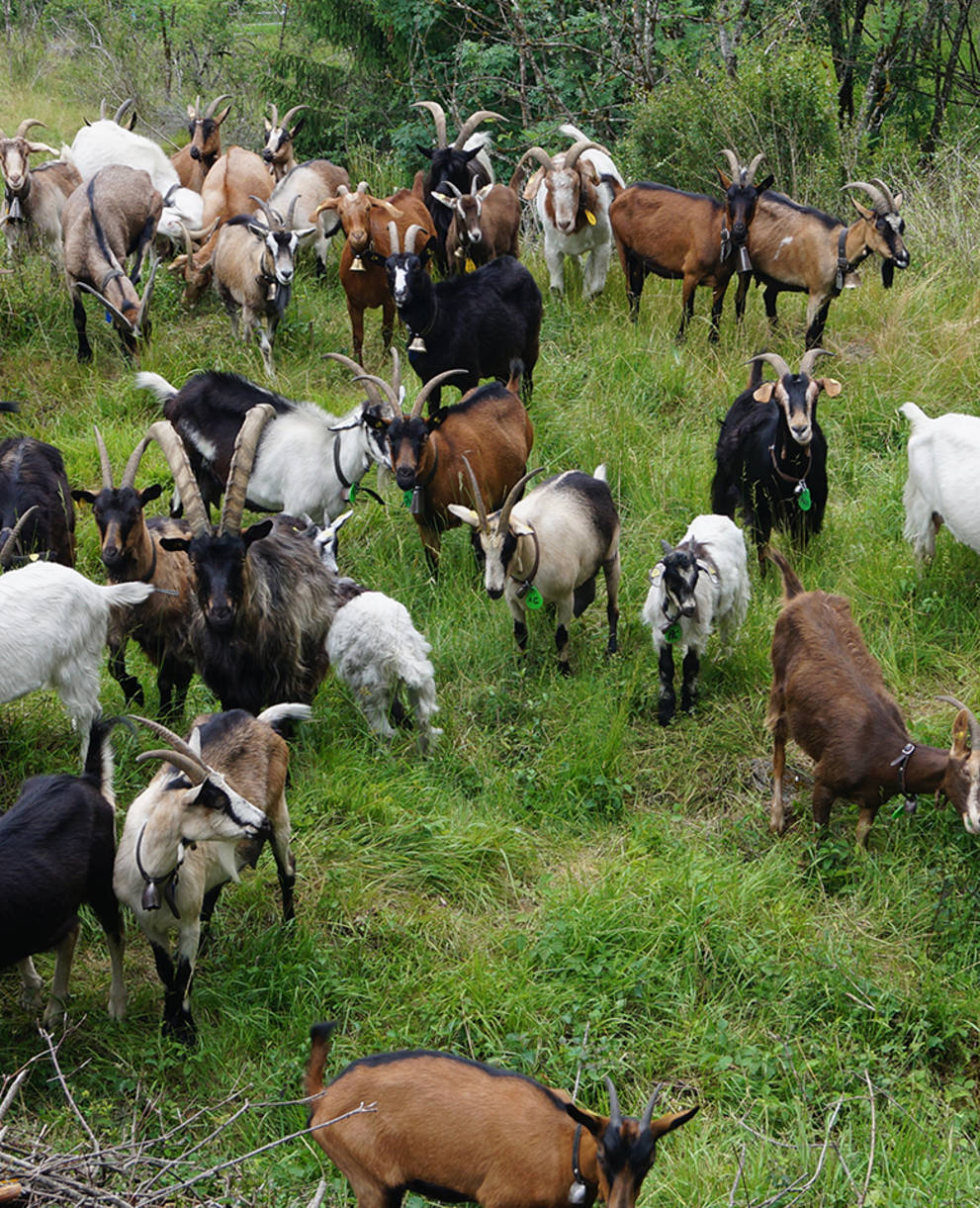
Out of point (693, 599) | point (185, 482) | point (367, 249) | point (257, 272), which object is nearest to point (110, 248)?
point (257, 272)

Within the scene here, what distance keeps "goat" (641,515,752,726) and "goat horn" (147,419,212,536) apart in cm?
→ 228

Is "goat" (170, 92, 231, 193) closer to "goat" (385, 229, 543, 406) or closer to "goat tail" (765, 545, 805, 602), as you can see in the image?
"goat" (385, 229, 543, 406)

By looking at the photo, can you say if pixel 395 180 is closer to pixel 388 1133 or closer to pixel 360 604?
pixel 360 604

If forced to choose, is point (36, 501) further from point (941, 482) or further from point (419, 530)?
point (941, 482)

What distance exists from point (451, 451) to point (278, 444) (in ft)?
3.76

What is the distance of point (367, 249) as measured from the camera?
989 centimetres

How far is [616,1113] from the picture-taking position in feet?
11.8

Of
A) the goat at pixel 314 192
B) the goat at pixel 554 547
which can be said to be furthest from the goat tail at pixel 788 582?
the goat at pixel 314 192

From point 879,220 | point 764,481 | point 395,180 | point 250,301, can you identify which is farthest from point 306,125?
point 764,481

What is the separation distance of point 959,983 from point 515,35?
454 inches

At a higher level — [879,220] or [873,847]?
[879,220]

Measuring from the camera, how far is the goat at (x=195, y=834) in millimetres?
4574

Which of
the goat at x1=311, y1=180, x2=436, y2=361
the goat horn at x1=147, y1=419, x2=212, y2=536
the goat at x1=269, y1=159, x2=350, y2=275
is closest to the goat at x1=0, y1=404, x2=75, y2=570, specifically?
the goat horn at x1=147, y1=419, x2=212, y2=536

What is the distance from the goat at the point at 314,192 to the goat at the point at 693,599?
19.5ft
